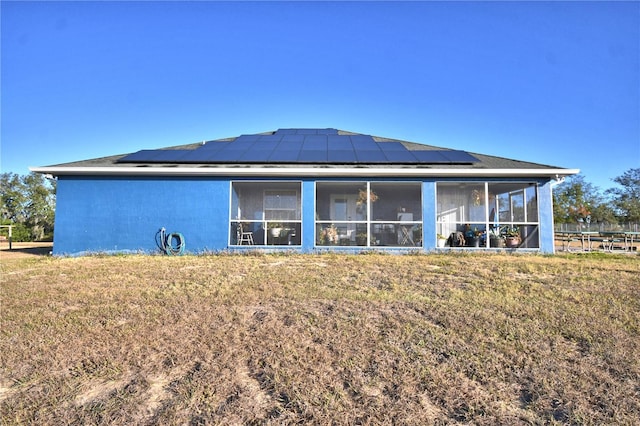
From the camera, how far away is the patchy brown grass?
2006mm

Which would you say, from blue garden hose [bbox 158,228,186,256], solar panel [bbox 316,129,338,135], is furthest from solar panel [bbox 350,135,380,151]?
blue garden hose [bbox 158,228,186,256]

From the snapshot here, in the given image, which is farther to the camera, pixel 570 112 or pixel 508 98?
pixel 570 112

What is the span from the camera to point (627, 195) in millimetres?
38844

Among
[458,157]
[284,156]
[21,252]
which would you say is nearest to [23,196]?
[21,252]

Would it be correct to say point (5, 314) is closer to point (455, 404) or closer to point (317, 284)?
point (317, 284)

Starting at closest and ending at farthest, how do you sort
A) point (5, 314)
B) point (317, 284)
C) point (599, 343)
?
point (599, 343), point (5, 314), point (317, 284)

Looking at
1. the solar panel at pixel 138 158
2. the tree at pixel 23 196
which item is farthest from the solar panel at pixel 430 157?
the tree at pixel 23 196

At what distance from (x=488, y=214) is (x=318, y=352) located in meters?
9.58

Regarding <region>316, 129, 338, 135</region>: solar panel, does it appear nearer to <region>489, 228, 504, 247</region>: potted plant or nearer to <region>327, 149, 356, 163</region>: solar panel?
<region>327, 149, 356, 163</region>: solar panel

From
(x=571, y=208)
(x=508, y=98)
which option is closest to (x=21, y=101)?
(x=508, y=98)

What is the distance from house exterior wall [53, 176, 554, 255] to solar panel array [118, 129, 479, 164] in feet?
2.38

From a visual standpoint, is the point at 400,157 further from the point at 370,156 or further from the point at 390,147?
the point at 390,147

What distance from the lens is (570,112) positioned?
1947 cm

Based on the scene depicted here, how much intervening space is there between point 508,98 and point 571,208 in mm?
27376
